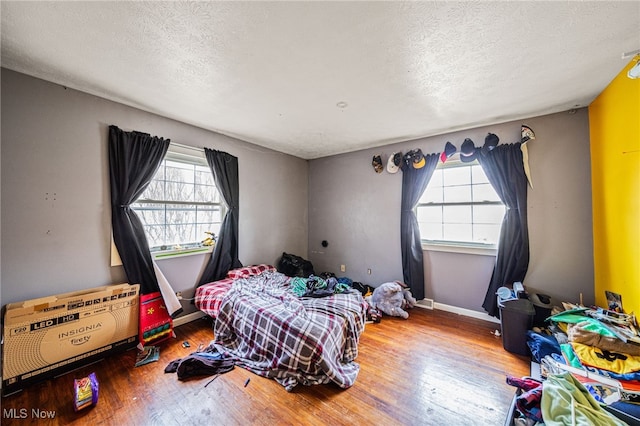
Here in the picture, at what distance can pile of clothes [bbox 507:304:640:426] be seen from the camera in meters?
1.10

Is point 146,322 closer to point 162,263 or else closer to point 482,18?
point 162,263

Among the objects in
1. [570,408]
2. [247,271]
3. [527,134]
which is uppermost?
[527,134]

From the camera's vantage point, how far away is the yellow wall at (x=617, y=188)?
1.77 metres

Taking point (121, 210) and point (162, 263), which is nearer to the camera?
point (121, 210)

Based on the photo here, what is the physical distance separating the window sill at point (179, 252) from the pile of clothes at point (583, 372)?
3.26 metres

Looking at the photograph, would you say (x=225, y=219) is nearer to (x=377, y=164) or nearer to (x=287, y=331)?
(x=287, y=331)

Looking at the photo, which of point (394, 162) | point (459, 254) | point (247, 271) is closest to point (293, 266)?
point (247, 271)

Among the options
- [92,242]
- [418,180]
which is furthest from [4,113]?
[418,180]

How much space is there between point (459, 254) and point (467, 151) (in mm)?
1389

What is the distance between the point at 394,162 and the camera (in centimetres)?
366

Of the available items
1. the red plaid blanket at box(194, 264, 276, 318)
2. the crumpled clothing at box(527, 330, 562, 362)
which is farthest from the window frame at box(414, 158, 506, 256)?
the red plaid blanket at box(194, 264, 276, 318)

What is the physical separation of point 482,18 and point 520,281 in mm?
2804

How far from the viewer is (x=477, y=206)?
3.12 meters

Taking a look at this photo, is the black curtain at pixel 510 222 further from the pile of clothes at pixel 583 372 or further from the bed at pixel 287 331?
the bed at pixel 287 331
